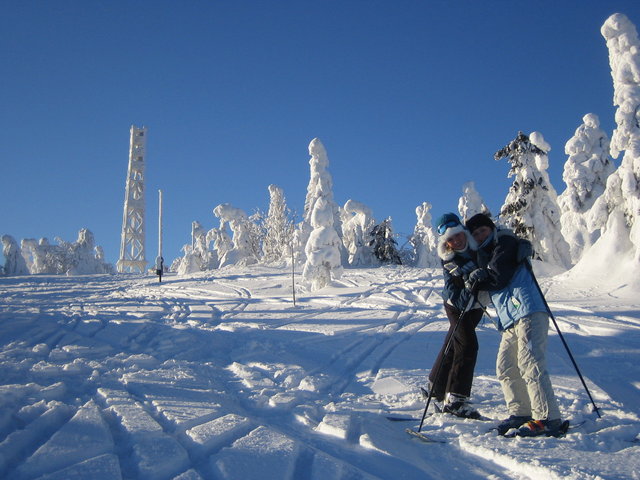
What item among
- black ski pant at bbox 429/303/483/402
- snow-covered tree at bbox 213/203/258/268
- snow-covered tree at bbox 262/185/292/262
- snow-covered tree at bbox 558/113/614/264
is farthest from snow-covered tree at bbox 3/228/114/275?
black ski pant at bbox 429/303/483/402

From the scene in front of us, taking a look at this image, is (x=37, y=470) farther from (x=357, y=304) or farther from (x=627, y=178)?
(x=627, y=178)

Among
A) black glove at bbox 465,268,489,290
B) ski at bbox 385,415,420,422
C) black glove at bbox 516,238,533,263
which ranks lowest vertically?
ski at bbox 385,415,420,422

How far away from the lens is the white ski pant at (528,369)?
3324mm

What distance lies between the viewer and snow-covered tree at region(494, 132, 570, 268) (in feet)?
75.3

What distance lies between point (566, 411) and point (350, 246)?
1362 inches

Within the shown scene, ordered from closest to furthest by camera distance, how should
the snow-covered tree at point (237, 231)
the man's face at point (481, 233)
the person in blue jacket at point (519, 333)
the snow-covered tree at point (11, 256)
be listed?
the person in blue jacket at point (519, 333), the man's face at point (481, 233), the snow-covered tree at point (11, 256), the snow-covered tree at point (237, 231)

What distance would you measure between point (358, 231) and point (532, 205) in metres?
16.0

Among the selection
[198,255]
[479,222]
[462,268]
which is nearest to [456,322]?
[462,268]

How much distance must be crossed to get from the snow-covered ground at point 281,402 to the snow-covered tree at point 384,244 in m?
26.5

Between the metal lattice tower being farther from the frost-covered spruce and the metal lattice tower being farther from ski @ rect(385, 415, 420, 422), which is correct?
ski @ rect(385, 415, 420, 422)

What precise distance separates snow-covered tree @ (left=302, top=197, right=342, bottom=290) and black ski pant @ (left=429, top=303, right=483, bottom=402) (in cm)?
1473

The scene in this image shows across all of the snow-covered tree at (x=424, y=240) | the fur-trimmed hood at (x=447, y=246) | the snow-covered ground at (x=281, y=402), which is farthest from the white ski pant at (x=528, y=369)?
the snow-covered tree at (x=424, y=240)

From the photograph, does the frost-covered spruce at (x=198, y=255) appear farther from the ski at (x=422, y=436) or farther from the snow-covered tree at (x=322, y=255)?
the ski at (x=422, y=436)

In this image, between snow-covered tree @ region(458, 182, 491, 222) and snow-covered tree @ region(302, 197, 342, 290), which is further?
snow-covered tree @ region(458, 182, 491, 222)
